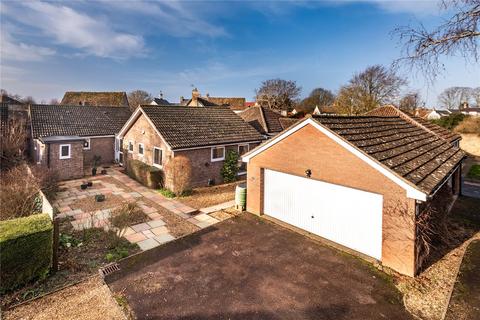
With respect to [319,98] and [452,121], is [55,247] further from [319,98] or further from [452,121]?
[319,98]

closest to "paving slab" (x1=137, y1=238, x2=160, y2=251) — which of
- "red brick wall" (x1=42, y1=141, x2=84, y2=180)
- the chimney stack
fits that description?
"red brick wall" (x1=42, y1=141, x2=84, y2=180)

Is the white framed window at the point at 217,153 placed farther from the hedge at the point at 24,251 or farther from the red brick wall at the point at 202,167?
the hedge at the point at 24,251

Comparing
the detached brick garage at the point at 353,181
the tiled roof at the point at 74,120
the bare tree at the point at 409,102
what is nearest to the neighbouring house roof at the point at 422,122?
the detached brick garage at the point at 353,181

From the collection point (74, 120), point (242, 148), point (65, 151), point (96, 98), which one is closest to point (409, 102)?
point (242, 148)

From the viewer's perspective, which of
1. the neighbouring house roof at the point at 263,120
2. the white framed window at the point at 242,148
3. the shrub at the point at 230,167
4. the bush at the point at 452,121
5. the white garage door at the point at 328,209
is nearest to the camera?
the white garage door at the point at 328,209

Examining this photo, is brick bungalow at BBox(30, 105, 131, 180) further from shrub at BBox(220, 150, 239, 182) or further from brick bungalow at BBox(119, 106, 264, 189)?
shrub at BBox(220, 150, 239, 182)

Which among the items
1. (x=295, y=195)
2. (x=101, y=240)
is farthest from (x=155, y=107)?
(x=295, y=195)

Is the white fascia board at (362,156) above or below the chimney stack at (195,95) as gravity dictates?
below
